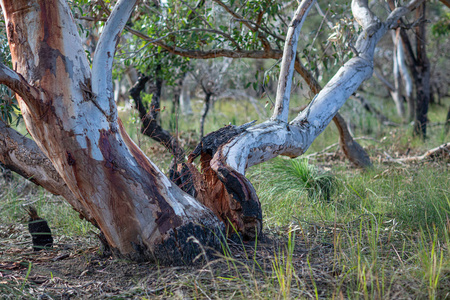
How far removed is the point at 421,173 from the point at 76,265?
12.1ft

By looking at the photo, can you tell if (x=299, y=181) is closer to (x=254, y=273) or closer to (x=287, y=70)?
(x=287, y=70)

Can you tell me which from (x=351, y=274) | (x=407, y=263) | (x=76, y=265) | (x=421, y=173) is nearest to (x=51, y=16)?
(x=76, y=265)

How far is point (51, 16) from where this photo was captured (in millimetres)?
2350

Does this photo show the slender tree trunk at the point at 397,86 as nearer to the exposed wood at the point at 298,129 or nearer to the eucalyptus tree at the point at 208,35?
the eucalyptus tree at the point at 208,35

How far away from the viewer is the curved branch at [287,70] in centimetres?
319

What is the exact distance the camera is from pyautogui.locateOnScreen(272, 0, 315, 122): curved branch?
319 centimetres

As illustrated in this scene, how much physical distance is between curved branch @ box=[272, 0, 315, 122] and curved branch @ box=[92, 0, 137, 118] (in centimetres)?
134

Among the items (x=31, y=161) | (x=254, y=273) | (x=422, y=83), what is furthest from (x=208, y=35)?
(x=422, y=83)

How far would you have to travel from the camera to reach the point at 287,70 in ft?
10.9

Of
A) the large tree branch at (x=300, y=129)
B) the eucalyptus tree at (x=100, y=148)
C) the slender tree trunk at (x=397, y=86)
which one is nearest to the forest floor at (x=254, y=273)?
the eucalyptus tree at (x=100, y=148)

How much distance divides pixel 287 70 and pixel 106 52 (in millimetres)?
1556

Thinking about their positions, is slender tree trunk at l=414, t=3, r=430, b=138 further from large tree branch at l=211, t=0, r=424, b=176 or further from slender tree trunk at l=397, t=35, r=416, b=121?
large tree branch at l=211, t=0, r=424, b=176

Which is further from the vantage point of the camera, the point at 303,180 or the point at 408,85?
the point at 408,85

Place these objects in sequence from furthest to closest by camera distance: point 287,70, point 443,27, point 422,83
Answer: point 422,83, point 443,27, point 287,70
